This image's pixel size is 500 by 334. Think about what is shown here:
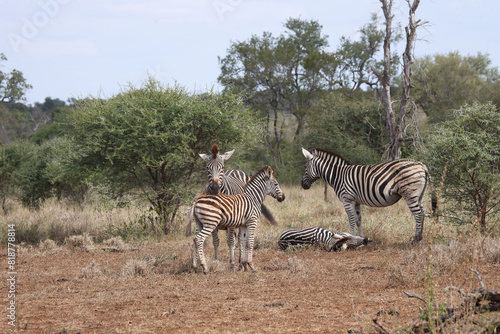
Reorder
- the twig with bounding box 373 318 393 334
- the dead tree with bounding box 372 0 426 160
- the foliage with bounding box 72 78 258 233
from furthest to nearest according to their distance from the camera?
the dead tree with bounding box 372 0 426 160 < the foliage with bounding box 72 78 258 233 < the twig with bounding box 373 318 393 334

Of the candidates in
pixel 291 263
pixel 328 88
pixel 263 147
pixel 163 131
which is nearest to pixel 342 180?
pixel 291 263

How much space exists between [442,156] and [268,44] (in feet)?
80.6

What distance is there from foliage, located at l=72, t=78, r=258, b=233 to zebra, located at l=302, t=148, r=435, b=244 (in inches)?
89.7

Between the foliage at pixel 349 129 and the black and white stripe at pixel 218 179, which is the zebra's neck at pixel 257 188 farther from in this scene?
the foliage at pixel 349 129

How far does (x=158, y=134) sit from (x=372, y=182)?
5081 millimetres

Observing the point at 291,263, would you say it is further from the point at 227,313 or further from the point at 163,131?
the point at 163,131

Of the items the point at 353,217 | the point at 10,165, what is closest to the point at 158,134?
the point at 353,217

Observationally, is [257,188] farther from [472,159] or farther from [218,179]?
[472,159]

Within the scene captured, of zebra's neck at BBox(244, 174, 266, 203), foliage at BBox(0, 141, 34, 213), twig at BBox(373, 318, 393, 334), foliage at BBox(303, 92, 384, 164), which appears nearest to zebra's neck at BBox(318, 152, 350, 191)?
zebra's neck at BBox(244, 174, 266, 203)

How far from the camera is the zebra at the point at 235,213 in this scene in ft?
27.4

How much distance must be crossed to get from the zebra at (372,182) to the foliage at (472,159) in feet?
1.58

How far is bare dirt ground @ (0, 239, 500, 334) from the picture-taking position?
5.47m

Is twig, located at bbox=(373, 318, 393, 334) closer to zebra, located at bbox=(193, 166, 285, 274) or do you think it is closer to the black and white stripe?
zebra, located at bbox=(193, 166, 285, 274)

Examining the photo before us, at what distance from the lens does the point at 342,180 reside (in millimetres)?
11570
